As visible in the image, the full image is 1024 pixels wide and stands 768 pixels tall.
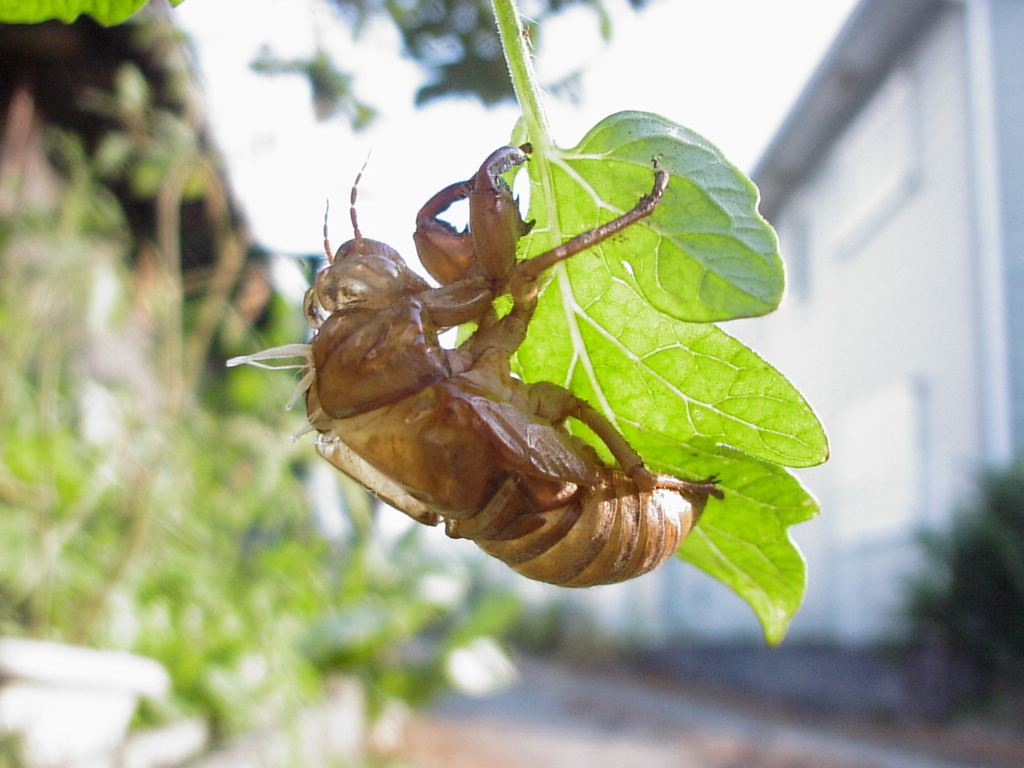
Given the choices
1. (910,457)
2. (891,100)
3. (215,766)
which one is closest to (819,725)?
(910,457)

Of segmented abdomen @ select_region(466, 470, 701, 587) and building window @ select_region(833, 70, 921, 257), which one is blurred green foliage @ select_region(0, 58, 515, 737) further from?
building window @ select_region(833, 70, 921, 257)

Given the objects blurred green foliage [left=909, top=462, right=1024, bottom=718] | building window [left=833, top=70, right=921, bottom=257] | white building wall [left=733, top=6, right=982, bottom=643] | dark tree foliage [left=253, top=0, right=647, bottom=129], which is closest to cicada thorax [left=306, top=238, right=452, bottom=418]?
dark tree foliage [left=253, top=0, right=647, bottom=129]

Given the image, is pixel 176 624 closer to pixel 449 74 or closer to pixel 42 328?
pixel 42 328

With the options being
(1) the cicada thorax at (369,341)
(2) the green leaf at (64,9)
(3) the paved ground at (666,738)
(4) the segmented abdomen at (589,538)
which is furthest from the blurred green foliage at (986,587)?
(2) the green leaf at (64,9)

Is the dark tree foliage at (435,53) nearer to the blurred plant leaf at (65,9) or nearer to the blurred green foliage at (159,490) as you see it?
the blurred plant leaf at (65,9)

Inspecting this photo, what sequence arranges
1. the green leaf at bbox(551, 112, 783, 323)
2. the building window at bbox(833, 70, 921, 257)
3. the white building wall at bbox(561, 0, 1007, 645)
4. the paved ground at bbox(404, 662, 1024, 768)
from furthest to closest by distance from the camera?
the building window at bbox(833, 70, 921, 257) < the white building wall at bbox(561, 0, 1007, 645) < the paved ground at bbox(404, 662, 1024, 768) < the green leaf at bbox(551, 112, 783, 323)
